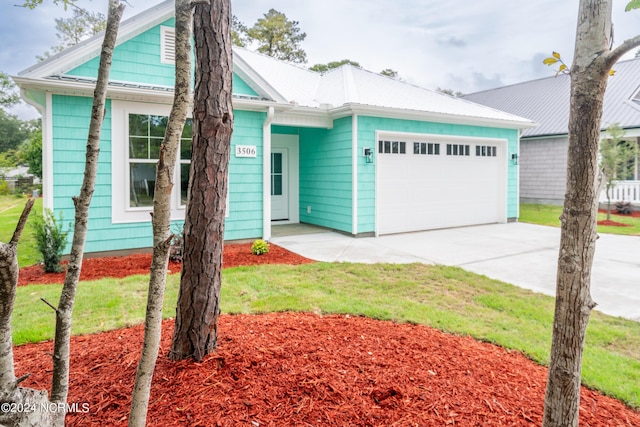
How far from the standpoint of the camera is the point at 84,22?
22422mm

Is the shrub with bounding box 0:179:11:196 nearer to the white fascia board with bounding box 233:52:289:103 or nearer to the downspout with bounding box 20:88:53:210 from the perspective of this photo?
the downspout with bounding box 20:88:53:210

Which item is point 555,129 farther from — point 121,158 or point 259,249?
point 121,158

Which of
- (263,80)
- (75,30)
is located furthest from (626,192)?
(75,30)

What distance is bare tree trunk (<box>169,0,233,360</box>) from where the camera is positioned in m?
2.29

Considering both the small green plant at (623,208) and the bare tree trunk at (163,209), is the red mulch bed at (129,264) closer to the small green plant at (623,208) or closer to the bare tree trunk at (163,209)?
the bare tree trunk at (163,209)

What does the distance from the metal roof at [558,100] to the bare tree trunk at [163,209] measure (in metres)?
13.5

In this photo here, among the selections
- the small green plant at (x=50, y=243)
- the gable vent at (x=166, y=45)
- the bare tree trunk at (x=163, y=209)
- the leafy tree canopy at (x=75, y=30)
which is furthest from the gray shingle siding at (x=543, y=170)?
the leafy tree canopy at (x=75, y=30)

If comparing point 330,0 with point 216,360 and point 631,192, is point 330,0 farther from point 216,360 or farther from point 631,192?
point 631,192

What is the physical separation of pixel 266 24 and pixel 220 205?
2249 cm

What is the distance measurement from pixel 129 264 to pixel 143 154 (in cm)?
195

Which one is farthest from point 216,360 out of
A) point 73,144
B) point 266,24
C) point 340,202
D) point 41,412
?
point 266,24

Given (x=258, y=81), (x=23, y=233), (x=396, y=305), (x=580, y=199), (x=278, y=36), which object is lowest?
(x=396, y=305)

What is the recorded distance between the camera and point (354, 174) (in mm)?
8500

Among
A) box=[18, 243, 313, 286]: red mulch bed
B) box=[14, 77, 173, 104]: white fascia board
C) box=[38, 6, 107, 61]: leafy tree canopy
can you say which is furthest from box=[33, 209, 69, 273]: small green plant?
box=[38, 6, 107, 61]: leafy tree canopy
